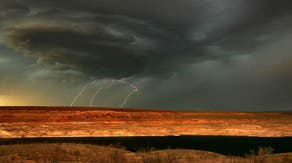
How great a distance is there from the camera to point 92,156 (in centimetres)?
2277

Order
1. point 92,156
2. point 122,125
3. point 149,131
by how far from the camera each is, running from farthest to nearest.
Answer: point 122,125
point 149,131
point 92,156

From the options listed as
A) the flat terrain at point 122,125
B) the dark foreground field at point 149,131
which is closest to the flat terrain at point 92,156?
the dark foreground field at point 149,131

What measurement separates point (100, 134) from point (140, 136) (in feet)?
18.6

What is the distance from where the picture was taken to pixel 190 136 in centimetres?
5672

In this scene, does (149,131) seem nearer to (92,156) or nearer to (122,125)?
(122,125)

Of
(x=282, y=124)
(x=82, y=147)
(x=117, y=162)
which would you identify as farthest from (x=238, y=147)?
(x=117, y=162)

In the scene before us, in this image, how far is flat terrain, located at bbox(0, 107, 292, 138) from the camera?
48875 mm

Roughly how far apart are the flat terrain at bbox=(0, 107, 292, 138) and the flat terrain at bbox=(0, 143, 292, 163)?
946 inches

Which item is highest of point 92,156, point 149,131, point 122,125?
point 122,125

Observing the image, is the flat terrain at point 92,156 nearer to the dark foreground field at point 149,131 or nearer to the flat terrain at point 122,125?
the dark foreground field at point 149,131

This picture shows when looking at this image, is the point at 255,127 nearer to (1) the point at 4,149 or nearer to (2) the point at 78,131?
(2) the point at 78,131

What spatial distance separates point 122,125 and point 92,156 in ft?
106

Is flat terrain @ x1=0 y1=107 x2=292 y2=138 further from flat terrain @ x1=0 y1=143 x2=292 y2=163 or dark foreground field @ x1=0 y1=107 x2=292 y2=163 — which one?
flat terrain @ x1=0 y1=143 x2=292 y2=163

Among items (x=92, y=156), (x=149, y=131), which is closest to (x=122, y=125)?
(x=149, y=131)
